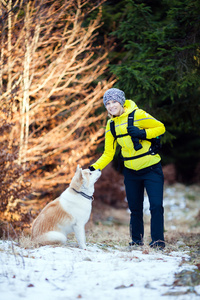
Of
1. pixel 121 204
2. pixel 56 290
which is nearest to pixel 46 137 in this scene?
pixel 56 290

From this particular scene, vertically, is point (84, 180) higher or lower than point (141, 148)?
lower

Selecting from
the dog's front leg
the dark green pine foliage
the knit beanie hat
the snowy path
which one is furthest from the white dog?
the dark green pine foliage

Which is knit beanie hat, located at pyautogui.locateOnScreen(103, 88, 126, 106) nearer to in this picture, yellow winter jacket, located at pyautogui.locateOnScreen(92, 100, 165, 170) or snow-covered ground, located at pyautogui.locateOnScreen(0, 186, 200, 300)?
yellow winter jacket, located at pyautogui.locateOnScreen(92, 100, 165, 170)

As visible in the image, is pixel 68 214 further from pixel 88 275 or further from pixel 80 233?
pixel 88 275

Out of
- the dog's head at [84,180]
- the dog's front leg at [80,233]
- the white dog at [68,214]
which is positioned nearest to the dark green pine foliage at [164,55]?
the dog's head at [84,180]

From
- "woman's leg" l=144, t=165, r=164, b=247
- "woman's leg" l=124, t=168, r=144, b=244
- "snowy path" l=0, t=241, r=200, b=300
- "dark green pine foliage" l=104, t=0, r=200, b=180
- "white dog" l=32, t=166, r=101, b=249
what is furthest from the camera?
"dark green pine foliage" l=104, t=0, r=200, b=180

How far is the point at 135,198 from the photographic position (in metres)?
4.73

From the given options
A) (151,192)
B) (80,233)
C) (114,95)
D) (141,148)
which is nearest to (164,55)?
(114,95)

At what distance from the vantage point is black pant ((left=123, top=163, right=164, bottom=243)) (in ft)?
14.6

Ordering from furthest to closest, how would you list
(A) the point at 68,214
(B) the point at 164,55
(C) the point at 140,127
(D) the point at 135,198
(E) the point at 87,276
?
1. (B) the point at 164,55
2. (D) the point at 135,198
3. (C) the point at 140,127
4. (A) the point at 68,214
5. (E) the point at 87,276

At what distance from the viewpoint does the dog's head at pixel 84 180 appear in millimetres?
4281

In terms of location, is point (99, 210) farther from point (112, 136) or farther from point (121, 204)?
point (112, 136)

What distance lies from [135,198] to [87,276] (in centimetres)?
186

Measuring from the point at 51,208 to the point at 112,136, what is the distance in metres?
1.36
